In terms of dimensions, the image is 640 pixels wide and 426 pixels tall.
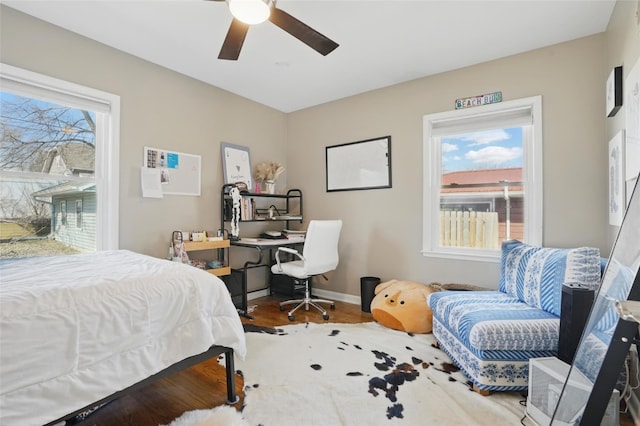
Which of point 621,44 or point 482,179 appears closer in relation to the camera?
point 621,44

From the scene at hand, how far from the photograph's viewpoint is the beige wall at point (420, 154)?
250 cm

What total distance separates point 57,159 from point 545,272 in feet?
12.2

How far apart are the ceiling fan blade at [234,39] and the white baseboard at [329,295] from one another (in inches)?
107

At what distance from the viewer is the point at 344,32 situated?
2471mm

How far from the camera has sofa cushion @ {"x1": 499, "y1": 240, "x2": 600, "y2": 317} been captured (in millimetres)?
1854

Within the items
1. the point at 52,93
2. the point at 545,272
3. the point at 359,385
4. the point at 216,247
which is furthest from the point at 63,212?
the point at 545,272

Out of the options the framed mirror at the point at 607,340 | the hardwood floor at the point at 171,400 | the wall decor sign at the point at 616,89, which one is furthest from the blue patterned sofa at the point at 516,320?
the wall decor sign at the point at 616,89

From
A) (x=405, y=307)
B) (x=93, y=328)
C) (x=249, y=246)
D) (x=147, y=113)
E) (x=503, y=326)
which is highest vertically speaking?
(x=147, y=113)

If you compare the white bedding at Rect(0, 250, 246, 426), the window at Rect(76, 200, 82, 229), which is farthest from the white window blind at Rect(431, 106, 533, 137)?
the window at Rect(76, 200, 82, 229)

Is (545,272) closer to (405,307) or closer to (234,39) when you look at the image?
(405,307)

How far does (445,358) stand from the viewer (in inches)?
89.6

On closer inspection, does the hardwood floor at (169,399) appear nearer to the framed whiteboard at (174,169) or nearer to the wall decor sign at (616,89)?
the framed whiteboard at (174,169)

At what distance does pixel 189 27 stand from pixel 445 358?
124 inches

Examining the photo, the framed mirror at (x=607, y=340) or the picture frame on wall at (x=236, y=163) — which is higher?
the picture frame on wall at (x=236, y=163)
